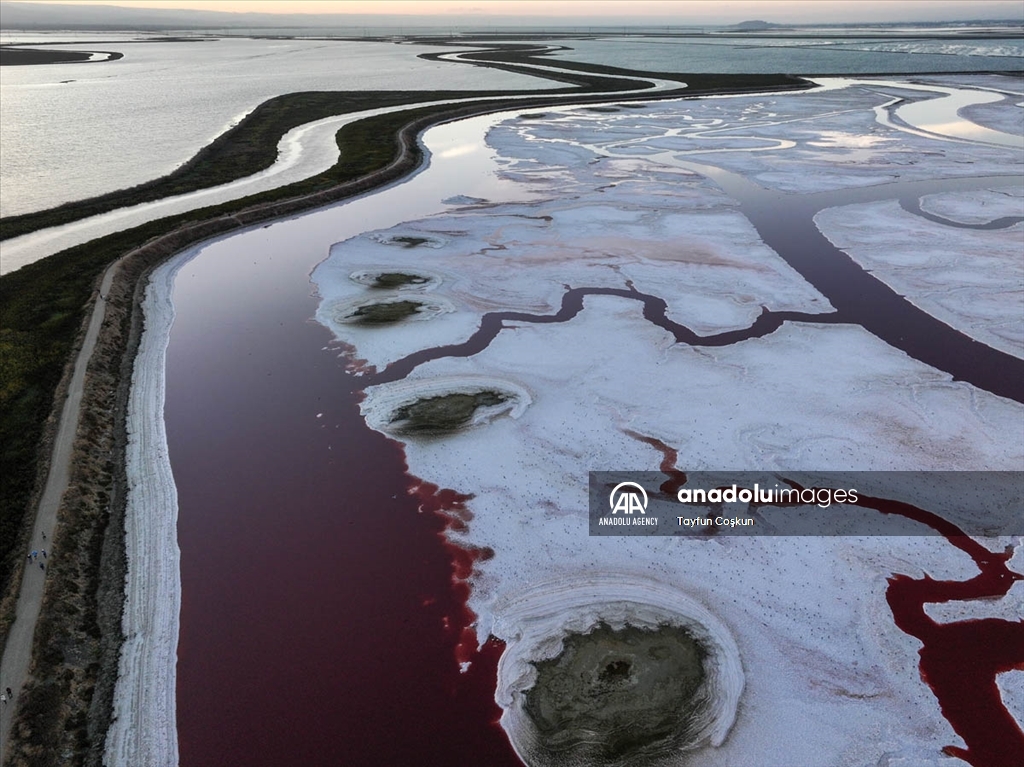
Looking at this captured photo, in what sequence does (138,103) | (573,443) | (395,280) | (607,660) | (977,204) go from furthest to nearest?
(138,103) < (977,204) < (395,280) < (573,443) < (607,660)

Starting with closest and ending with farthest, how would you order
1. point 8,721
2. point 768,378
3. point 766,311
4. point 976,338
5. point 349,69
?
point 8,721 < point 768,378 < point 976,338 < point 766,311 < point 349,69

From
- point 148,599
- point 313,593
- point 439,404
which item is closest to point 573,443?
point 439,404

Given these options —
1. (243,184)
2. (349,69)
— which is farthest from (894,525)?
(349,69)

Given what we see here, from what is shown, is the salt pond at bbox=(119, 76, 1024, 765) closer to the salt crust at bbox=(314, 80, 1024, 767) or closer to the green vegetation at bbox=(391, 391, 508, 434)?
the salt crust at bbox=(314, 80, 1024, 767)

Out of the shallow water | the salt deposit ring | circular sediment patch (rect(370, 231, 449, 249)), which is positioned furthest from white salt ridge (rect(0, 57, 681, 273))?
the salt deposit ring

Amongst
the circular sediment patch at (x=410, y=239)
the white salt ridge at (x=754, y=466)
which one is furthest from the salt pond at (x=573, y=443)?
the circular sediment patch at (x=410, y=239)

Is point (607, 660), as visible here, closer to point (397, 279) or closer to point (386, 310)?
point (386, 310)

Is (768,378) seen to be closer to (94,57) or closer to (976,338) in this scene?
(976,338)
